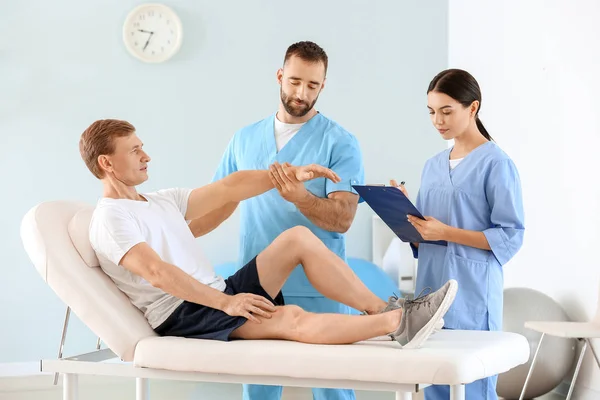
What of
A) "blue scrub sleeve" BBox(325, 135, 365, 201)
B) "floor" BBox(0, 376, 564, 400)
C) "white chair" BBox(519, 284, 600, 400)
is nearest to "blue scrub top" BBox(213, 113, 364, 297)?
"blue scrub sleeve" BBox(325, 135, 365, 201)

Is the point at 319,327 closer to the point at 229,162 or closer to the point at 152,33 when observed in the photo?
the point at 229,162

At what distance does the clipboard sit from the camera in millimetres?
2115

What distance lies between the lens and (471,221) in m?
2.21

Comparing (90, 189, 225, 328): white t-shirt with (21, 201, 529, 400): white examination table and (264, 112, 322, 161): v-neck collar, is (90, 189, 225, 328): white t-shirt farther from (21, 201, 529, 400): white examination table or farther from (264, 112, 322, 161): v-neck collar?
→ (264, 112, 322, 161): v-neck collar

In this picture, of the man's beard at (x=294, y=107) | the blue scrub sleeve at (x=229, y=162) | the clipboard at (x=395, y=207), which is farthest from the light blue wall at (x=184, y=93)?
the clipboard at (x=395, y=207)

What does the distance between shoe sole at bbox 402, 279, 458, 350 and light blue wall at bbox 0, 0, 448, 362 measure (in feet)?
10.1

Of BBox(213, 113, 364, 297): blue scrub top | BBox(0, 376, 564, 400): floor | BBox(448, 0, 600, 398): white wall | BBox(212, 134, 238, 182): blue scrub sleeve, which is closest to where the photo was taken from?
BBox(213, 113, 364, 297): blue scrub top

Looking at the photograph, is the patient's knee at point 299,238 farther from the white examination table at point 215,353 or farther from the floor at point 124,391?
the floor at point 124,391

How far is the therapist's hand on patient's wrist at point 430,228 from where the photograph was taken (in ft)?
7.04

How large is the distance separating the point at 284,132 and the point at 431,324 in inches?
39.5

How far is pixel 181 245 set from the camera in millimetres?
2238

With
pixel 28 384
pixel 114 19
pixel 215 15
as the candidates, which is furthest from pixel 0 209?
pixel 215 15

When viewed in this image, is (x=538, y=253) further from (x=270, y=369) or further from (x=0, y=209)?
(x=0, y=209)

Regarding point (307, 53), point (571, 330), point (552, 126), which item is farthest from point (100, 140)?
point (552, 126)
